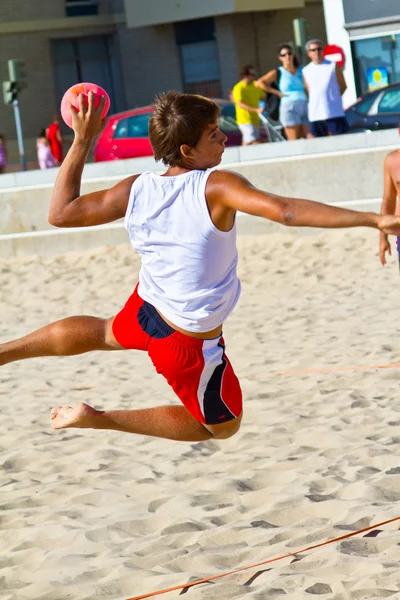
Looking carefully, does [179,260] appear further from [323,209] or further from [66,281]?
[66,281]

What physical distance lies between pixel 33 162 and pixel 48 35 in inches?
176

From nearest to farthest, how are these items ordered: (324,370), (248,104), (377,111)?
(324,370) → (248,104) → (377,111)

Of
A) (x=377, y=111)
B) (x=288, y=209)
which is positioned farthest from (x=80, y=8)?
(x=288, y=209)

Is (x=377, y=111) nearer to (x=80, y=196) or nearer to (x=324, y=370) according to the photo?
(x=324, y=370)

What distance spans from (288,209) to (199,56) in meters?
28.2

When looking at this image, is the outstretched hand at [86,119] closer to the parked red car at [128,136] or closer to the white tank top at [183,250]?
the white tank top at [183,250]

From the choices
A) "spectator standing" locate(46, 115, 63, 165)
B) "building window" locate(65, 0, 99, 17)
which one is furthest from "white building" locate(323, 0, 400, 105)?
"building window" locate(65, 0, 99, 17)

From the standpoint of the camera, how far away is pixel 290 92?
13734mm

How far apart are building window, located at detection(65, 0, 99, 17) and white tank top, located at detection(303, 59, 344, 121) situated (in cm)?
2018

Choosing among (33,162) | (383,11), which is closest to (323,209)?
(383,11)

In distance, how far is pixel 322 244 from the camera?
42.0 feet

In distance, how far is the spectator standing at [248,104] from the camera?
1455 centimetres

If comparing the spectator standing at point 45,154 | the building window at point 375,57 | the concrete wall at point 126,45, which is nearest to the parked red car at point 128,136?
the spectator standing at point 45,154

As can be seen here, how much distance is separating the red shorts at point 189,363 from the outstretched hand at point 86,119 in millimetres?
675
